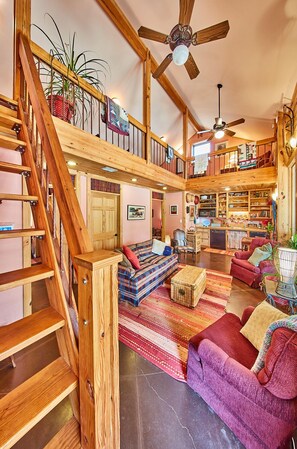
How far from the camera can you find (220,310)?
2.73 metres

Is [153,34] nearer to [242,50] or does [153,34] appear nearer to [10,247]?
[242,50]

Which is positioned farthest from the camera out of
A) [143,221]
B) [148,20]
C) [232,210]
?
[232,210]

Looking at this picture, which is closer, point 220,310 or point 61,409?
point 61,409

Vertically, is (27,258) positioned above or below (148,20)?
below

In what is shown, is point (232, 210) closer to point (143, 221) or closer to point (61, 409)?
point (143, 221)

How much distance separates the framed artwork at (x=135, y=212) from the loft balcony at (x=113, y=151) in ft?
2.69

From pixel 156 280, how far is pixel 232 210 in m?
5.75

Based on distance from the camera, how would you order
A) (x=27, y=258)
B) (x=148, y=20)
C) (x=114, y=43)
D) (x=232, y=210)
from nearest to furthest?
(x=27, y=258), (x=148, y=20), (x=114, y=43), (x=232, y=210)

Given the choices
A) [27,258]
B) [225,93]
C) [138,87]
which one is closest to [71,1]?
[138,87]

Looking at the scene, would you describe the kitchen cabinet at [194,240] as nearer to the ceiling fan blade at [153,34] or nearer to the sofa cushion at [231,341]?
the sofa cushion at [231,341]

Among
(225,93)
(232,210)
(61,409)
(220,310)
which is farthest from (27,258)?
(232,210)

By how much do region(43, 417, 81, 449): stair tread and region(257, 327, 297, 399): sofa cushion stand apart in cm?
104

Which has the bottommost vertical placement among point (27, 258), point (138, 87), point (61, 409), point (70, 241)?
point (61, 409)

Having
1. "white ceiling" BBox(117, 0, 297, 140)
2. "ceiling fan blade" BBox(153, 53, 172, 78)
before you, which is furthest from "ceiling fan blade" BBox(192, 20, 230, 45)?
"white ceiling" BBox(117, 0, 297, 140)
